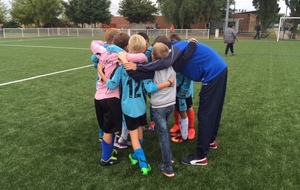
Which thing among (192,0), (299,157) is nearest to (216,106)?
(299,157)

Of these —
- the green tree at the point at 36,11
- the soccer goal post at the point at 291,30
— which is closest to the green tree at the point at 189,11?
the soccer goal post at the point at 291,30

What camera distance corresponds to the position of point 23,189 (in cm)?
283

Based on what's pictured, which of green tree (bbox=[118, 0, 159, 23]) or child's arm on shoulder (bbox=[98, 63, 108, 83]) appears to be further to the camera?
green tree (bbox=[118, 0, 159, 23])

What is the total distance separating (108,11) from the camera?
4791cm

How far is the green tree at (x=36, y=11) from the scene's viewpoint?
145ft

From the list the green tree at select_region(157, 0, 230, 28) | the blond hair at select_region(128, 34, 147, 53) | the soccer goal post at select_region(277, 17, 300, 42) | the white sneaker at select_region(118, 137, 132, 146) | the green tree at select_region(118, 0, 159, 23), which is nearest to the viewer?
the blond hair at select_region(128, 34, 147, 53)

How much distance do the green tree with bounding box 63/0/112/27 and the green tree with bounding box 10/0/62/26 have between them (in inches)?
80.4

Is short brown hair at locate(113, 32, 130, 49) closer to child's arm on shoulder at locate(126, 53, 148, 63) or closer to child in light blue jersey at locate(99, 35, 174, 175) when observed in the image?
child in light blue jersey at locate(99, 35, 174, 175)

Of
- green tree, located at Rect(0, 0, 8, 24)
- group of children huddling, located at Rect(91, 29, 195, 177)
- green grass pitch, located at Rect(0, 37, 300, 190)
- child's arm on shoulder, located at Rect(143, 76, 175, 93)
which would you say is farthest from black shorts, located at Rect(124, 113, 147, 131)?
green tree, located at Rect(0, 0, 8, 24)

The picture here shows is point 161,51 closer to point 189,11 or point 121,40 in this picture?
point 121,40

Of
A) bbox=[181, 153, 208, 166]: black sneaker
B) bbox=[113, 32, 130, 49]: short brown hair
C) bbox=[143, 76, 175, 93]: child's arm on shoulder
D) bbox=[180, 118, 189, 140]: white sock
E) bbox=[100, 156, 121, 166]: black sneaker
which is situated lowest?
bbox=[100, 156, 121, 166]: black sneaker

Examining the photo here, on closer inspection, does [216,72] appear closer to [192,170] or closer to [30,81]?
[192,170]

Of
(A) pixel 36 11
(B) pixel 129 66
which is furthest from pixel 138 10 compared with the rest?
(B) pixel 129 66

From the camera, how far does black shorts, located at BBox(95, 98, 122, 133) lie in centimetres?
301
